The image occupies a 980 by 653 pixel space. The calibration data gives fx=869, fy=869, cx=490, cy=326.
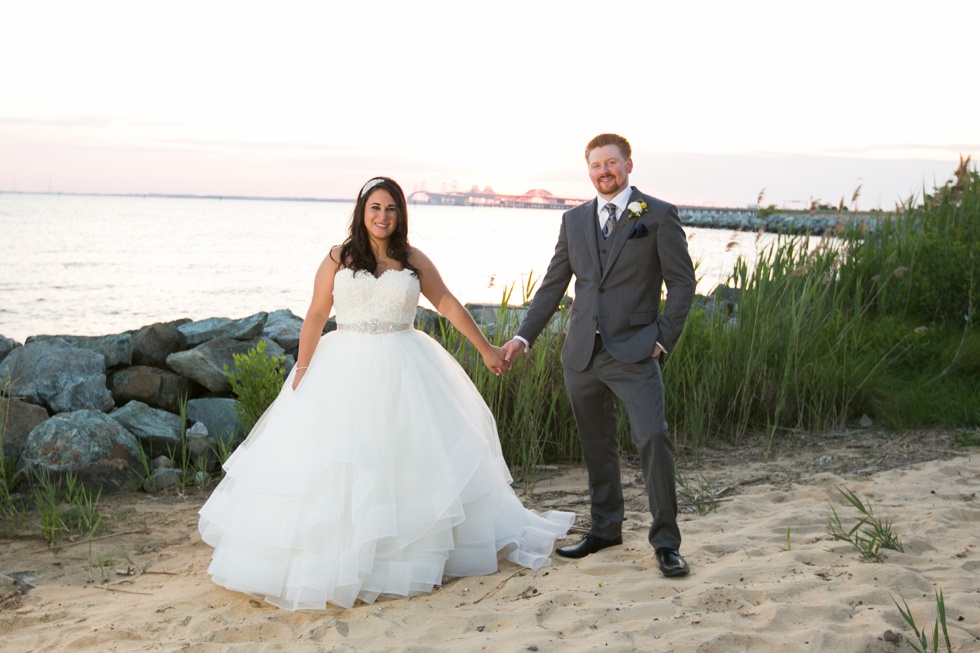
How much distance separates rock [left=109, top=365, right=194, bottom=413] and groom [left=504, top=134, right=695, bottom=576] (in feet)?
12.8

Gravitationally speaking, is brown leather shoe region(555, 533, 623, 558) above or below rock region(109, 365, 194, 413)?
below

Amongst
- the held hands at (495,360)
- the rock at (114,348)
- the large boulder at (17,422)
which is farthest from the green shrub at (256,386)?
the held hands at (495,360)

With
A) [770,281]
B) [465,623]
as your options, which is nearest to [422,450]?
[465,623]

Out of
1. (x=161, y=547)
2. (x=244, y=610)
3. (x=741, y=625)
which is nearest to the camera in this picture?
(x=741, y=625)

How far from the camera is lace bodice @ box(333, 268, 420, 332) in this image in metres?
4.48

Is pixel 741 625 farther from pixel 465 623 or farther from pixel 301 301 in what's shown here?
pixel 301 301

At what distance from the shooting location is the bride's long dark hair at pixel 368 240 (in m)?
4.54

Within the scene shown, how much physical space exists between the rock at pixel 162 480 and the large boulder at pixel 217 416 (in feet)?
1.89

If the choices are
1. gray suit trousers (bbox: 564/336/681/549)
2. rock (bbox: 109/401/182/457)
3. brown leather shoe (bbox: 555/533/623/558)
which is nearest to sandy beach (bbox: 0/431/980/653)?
brown leather shoe (bbox: 555/533/623/558)

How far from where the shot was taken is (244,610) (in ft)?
12.7

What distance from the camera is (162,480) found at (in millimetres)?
5840

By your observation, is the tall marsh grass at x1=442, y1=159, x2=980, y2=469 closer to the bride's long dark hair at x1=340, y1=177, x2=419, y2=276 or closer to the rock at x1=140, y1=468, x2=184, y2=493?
the bride's long dark hair at x1=340, y1=177, x2=419, y2=276

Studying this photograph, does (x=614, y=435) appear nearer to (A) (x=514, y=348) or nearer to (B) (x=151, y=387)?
(A) (x=514, y=348)

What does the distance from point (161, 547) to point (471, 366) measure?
2.48m
